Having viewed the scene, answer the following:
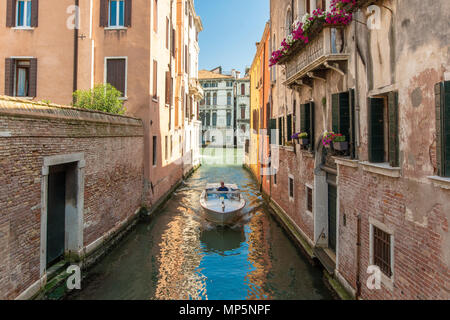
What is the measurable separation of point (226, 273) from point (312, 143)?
165 inches

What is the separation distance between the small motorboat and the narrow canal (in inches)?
16.8

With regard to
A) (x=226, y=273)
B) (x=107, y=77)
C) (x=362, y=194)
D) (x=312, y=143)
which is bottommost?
(x=226, y=273)

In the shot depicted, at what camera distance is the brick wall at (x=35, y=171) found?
534cm

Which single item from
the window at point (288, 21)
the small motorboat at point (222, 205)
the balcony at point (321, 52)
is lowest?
the small motorboat at point (222, 205)

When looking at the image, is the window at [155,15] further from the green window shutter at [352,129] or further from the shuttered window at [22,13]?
the green window shutter at [352,129]

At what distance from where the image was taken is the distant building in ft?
198

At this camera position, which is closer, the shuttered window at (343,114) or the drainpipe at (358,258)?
the drainpipe at (358,258)

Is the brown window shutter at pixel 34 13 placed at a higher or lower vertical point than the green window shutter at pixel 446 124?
higher

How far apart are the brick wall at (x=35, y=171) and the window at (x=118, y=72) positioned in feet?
13.9

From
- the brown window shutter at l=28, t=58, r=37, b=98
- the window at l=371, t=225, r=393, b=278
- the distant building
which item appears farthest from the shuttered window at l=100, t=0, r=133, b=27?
the distant building

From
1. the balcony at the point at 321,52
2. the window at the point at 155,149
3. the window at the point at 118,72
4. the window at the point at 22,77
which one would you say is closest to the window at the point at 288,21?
the balcony at the point at 321,52

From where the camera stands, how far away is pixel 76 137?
25.8 ft
